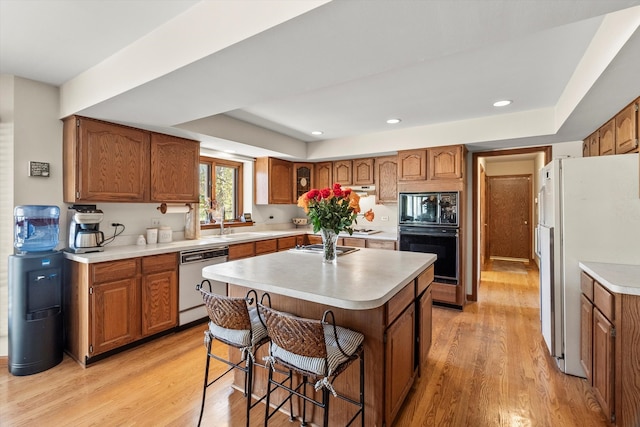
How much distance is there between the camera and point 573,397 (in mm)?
2025

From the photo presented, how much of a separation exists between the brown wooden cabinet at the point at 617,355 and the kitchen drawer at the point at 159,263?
340 cm

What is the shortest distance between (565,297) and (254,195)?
396 cm

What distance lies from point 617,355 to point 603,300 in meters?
0.30

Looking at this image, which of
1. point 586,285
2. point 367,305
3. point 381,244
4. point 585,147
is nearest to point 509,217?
point 585,147

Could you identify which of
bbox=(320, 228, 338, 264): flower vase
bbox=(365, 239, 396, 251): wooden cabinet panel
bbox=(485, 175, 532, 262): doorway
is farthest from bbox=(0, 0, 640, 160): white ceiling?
bbox=(485, 175, 532, 262): doorway

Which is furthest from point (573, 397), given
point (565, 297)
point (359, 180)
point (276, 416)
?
point (359, 180)

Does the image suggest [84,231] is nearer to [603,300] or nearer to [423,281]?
[423,281]

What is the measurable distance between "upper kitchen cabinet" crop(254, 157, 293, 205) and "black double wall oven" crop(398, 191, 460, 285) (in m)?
1.89

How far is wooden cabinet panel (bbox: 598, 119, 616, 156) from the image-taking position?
2.51m

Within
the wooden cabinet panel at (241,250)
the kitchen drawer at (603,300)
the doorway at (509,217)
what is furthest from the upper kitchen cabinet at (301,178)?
the doorway at (509,217)

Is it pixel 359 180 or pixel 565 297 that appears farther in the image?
pixel 359 180

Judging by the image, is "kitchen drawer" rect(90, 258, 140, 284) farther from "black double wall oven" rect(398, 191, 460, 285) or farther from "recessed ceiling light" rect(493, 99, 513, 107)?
"recessed ceiling light" rect(493, 99, 513, 107)

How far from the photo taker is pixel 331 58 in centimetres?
159

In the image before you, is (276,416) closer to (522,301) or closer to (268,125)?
(268,125)
